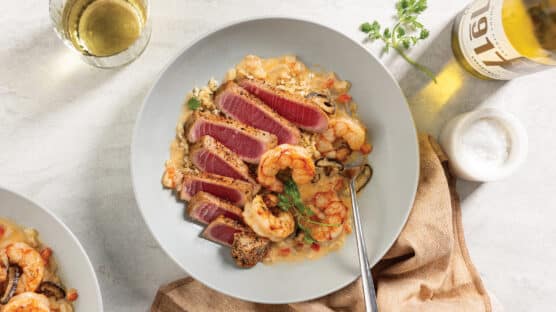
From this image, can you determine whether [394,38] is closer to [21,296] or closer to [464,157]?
[464,157]

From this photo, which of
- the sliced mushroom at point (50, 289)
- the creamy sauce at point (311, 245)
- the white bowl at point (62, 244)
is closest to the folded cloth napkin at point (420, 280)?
the creamy sauce at point (311, 245)

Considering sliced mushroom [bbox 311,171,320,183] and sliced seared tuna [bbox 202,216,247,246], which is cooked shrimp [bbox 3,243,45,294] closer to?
sliced seared tuna [bbox 202,216,247,246]

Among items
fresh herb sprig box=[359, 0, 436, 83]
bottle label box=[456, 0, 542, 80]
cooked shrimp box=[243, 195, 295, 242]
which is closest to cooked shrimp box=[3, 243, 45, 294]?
cooked shrimp box=[243, 195, 295, 242]

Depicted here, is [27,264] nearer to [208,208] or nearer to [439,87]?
[208,208]

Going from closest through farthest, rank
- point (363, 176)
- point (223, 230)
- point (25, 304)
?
point (25, 304) → point (223, 230) → point (363, 176)

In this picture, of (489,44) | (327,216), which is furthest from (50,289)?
(489,44)

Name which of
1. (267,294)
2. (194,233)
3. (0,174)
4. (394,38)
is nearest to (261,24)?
(394,38)
